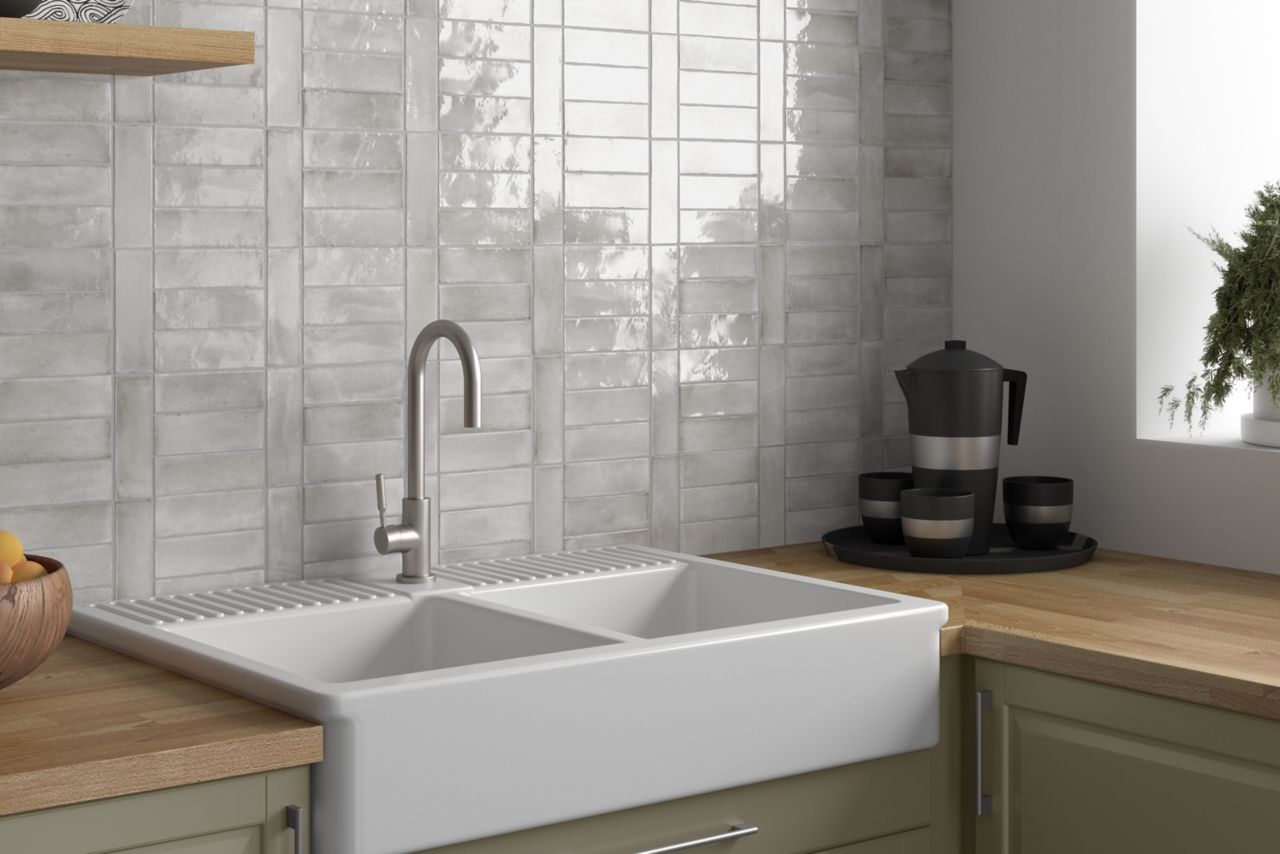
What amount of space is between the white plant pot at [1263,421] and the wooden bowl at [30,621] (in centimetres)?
166

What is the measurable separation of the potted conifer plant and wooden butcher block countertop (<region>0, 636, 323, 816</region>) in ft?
4.90

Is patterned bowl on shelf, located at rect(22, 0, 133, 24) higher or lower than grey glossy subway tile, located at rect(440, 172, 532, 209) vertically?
higher

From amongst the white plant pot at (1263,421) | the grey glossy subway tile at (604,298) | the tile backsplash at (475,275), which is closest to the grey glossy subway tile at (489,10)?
the tile backsplash at (475,275)

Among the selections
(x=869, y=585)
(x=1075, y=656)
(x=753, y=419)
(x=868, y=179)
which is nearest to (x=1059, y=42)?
(x=868, y=179)

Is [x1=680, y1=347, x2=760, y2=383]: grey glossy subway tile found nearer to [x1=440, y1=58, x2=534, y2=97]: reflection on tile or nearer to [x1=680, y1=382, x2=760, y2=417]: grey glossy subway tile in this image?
[x1=680, y1=382, x2=760, y2=417]: grey glossy subway tile

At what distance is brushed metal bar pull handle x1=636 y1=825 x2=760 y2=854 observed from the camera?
163cm

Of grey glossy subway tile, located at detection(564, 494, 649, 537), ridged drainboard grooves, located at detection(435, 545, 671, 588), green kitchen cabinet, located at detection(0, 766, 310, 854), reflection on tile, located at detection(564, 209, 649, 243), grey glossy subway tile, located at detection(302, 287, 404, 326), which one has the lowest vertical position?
green kitchen cabinet, located at detection(0, 766, 310, 854)

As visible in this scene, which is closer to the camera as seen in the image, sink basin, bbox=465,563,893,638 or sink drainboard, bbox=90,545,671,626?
sink drainboard, bbox=90,545,671,626

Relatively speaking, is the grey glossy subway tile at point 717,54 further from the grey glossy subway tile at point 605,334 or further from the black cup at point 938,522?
the black cup at point 938,522

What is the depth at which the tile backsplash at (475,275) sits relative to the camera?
1.90 metres

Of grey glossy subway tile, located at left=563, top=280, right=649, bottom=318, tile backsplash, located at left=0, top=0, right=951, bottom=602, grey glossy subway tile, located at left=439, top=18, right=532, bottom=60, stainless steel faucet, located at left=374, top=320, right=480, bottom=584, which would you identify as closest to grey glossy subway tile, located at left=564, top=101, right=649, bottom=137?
tile backsplash, located at left=0, top=0, right=951, bottom=602

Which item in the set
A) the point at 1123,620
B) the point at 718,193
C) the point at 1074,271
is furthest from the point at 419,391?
the point at 1074,271

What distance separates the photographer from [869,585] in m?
2.15

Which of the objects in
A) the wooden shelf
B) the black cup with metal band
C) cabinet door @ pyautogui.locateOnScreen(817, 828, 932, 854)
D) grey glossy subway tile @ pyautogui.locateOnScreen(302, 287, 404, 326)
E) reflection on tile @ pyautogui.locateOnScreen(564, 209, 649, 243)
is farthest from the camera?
the black cup with metal band
